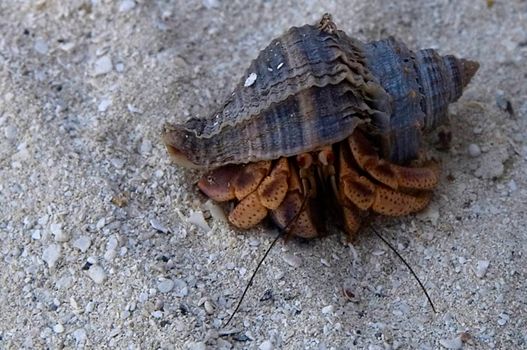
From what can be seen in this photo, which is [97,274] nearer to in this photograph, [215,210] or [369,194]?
[215,210]

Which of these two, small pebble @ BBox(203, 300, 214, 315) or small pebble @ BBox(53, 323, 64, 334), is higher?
small pebble @ BBox(53, 323, 64, 334)

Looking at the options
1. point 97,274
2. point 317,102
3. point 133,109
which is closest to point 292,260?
point 317,102

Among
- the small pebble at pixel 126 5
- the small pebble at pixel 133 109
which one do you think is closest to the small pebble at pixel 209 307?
the small pebble at pixel 133 109

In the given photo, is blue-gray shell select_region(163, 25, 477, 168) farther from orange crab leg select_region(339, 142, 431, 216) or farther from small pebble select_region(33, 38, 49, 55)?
small pebble select_region(33, 38, 49, 55)

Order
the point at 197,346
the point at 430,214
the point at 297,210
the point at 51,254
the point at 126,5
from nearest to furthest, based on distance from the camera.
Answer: the point at 197,346
the point at 51,254
the point at 297,210
the point at 430,214
the point at 126,5

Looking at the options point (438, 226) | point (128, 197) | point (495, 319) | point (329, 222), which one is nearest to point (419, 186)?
point (438, 226)

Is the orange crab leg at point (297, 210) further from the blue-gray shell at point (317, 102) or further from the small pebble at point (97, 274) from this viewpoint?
the small pebble at point (97, 274)

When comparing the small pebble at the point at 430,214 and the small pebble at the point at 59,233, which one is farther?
the small pebble at the point at 430,214

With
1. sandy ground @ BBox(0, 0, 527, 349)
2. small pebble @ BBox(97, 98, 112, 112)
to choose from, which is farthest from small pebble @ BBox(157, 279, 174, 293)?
small pebble @ BBox(97, 98, 112, 112)
